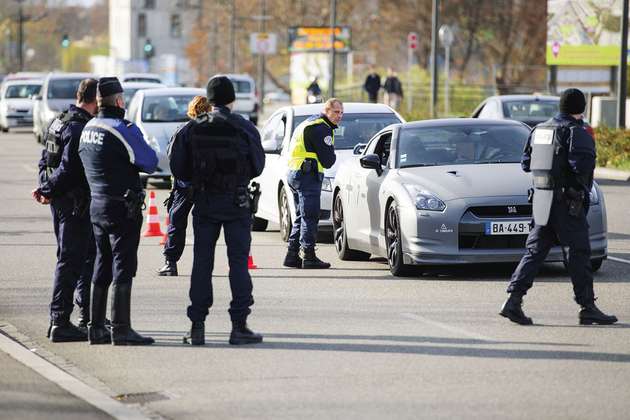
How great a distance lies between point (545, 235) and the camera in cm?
1068

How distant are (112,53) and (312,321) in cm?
15107

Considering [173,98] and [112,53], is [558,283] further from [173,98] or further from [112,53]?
[112,53]

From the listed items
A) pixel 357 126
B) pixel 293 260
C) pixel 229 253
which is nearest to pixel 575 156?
pixel 229 253

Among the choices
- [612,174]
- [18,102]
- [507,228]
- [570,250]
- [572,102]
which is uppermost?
[572,102]

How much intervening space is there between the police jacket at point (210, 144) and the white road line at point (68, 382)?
1487 millimetres

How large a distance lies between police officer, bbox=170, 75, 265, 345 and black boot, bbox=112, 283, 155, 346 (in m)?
0.37

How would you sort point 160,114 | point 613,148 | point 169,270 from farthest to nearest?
1. point 613,148
2. point 160,114
3. point 169,270

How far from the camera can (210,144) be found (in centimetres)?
973

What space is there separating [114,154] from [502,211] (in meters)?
4.53

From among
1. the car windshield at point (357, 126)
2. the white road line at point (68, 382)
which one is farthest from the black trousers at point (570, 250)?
the car windshield at point (357, 126)

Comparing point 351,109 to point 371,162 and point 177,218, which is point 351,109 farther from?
point 177,218

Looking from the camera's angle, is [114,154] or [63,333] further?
[63,333]

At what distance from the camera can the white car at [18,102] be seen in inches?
2007

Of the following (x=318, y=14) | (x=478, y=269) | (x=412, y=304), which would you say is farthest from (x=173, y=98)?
(x=318, y=14)
